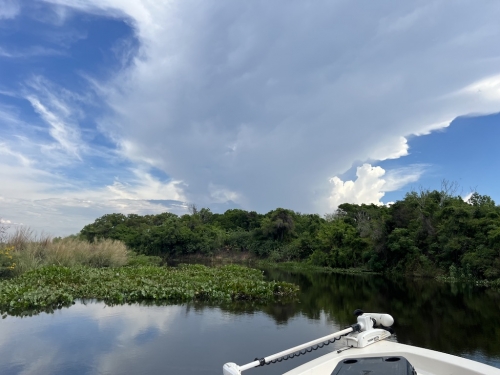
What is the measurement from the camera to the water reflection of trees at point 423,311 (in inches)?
259

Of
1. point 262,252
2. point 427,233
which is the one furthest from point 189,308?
point 262,252

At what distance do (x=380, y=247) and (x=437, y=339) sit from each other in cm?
1805

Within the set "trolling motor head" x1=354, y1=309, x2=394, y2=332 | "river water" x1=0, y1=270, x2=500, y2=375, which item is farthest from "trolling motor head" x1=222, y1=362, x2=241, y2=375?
"river water" x1=0, y1=270, x2=500, y2=375

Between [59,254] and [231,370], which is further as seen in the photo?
[59,254]

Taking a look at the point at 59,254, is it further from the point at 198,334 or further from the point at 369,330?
the point at 369,330

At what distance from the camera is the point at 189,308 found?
29.0ft

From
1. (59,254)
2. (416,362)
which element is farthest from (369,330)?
(59,254)

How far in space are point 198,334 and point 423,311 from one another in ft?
20.7

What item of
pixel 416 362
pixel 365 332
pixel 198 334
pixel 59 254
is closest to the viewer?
pixel 416 362

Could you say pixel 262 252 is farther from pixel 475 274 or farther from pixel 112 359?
pixel 112 359

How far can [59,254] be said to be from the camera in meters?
14.8

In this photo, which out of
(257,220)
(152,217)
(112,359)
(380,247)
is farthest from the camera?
(152,217)

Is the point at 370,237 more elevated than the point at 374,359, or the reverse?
the point at 370,237

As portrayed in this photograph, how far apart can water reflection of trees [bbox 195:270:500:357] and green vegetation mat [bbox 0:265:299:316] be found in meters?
0.87
